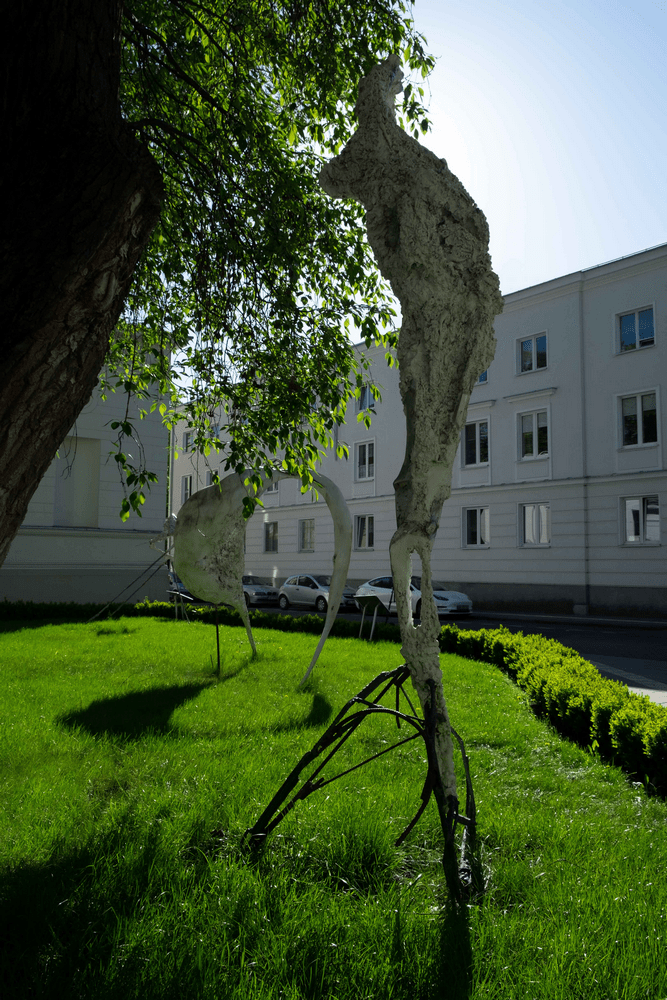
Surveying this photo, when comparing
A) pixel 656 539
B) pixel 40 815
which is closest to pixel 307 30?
pixel 40 815

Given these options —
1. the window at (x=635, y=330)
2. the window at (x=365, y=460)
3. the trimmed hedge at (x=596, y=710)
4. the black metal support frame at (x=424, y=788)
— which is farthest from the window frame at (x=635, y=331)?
the black metal support frame at (x=424, y=788)

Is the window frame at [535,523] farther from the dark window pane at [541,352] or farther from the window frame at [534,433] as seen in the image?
the dark window pane at [541,352]

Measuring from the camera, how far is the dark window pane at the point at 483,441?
81.5 feet

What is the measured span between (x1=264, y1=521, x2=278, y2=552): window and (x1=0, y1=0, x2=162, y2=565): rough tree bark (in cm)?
3086

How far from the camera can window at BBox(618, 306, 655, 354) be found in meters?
20.9

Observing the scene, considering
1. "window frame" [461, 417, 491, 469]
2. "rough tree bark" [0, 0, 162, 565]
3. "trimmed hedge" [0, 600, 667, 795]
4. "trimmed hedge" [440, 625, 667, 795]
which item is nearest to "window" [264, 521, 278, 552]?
"window frame" [461, 417, 491, 469]

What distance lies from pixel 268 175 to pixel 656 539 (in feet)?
59.6

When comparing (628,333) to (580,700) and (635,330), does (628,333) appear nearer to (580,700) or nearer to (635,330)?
(635,330)

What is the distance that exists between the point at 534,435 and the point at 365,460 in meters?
8.41

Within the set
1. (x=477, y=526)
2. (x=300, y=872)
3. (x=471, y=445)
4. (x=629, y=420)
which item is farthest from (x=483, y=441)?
(x=300, y=872)

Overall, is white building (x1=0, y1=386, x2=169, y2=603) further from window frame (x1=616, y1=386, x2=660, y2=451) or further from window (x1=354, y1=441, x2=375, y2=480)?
window frame (x1=616, y1=386, x2=660, y2=451)

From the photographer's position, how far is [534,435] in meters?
23.4

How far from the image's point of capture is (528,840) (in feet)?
12.3

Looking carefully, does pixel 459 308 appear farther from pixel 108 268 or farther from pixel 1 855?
pixel 1 855
